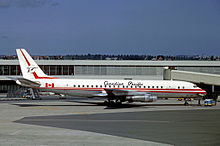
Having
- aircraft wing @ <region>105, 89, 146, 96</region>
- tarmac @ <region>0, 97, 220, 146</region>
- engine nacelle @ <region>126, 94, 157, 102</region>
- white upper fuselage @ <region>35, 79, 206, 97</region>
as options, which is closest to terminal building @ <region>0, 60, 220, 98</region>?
white upper fuselage @ <region>35, 79, 206, 97</region>

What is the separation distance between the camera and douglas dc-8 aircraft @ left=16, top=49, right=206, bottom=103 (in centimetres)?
4500

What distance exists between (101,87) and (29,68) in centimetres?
962

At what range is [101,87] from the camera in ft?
151

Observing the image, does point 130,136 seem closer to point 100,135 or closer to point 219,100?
point 100,135

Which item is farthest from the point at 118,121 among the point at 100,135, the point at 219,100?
the point at 219,100

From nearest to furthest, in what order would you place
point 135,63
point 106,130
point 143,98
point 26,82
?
point 106,130 → point 143,98 → point 26,82 → point 135,63

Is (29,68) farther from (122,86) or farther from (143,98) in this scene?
(143,98)

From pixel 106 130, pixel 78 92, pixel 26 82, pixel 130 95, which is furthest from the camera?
pixel 78 92

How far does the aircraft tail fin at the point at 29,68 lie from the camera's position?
4634cm

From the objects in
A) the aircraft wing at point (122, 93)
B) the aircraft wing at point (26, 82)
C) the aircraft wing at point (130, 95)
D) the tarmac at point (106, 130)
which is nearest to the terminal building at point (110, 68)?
the aircraft wing at point (130, 95)

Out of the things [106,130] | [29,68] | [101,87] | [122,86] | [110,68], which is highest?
[110,68]

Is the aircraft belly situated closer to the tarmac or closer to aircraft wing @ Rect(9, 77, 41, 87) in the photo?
aircraft wing @ Rect(9, 77, 41, 87)

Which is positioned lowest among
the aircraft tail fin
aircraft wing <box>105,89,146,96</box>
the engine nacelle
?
the engine nacelle

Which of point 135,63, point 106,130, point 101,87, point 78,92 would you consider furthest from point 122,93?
point 135,63
